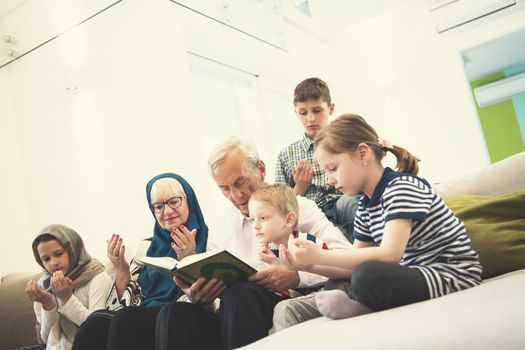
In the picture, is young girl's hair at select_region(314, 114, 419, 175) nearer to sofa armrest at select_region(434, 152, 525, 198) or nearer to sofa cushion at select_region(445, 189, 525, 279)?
sofa cushion at select_region(445, 189, 525, 279)

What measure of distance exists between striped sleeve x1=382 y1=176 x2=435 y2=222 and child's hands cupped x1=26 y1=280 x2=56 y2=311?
1615mm

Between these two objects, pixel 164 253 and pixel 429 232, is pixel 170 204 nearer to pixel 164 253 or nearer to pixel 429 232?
pixel 164 253

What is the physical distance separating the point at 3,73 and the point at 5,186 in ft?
3.40

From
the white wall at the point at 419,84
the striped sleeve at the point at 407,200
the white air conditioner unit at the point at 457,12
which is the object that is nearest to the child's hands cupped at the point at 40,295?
the striped sleeve at the point at 407,200

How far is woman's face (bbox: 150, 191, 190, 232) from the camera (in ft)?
6.54

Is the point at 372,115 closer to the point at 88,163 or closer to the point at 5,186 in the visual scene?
the point at 88,163

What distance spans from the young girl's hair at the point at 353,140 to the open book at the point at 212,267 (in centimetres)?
42

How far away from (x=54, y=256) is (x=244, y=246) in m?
1.07

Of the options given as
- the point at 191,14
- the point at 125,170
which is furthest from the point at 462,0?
the point at 125,170

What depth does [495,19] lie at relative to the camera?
17.4ft

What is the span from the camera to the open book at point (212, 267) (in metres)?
1.34

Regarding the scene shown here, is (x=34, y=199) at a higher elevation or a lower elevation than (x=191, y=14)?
lower

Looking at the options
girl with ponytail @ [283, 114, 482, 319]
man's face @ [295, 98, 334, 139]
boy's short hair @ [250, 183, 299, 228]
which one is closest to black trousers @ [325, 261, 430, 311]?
girl with ponytail @ [283, 114, 482, 319]

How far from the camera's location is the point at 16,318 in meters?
2.64
